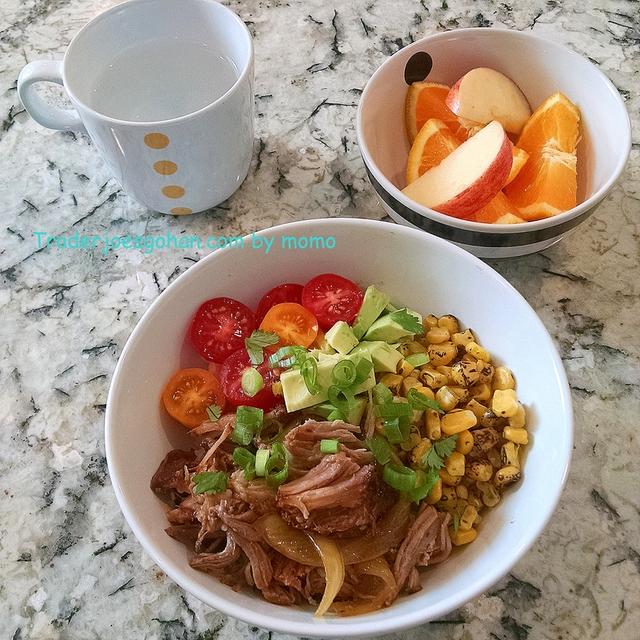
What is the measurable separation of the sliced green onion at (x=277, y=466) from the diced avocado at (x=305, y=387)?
96 millimetres

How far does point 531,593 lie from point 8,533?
0.96m

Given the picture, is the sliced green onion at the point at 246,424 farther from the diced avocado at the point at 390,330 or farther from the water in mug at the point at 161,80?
the water in mug at the point at 161,80

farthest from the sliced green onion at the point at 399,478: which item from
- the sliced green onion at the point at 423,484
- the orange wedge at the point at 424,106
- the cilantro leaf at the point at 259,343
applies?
the orange wedge at the point at 424,106

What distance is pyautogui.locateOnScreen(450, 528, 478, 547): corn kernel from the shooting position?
107cm

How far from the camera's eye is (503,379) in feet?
3.92

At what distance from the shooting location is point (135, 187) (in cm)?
147

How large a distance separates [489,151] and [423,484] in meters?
0.71

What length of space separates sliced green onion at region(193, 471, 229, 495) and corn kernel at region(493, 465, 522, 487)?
1.48 ft

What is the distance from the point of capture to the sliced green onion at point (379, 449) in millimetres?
1074

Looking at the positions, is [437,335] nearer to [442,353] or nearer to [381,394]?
[442,353]

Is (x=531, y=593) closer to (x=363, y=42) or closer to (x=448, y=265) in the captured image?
(x=448, y=265)

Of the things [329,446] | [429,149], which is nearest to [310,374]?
[329,446]

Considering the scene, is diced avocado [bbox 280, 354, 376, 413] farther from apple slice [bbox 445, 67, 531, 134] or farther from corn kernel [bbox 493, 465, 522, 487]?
apple slice [bbox 445, 67, 531, 134]

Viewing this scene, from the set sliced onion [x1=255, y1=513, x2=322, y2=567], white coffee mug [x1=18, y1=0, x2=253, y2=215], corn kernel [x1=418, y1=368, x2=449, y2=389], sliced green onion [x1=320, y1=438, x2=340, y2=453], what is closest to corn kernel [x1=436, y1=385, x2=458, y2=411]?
corn kernel [x1=418, y1=368, x2=449, y2=389]
